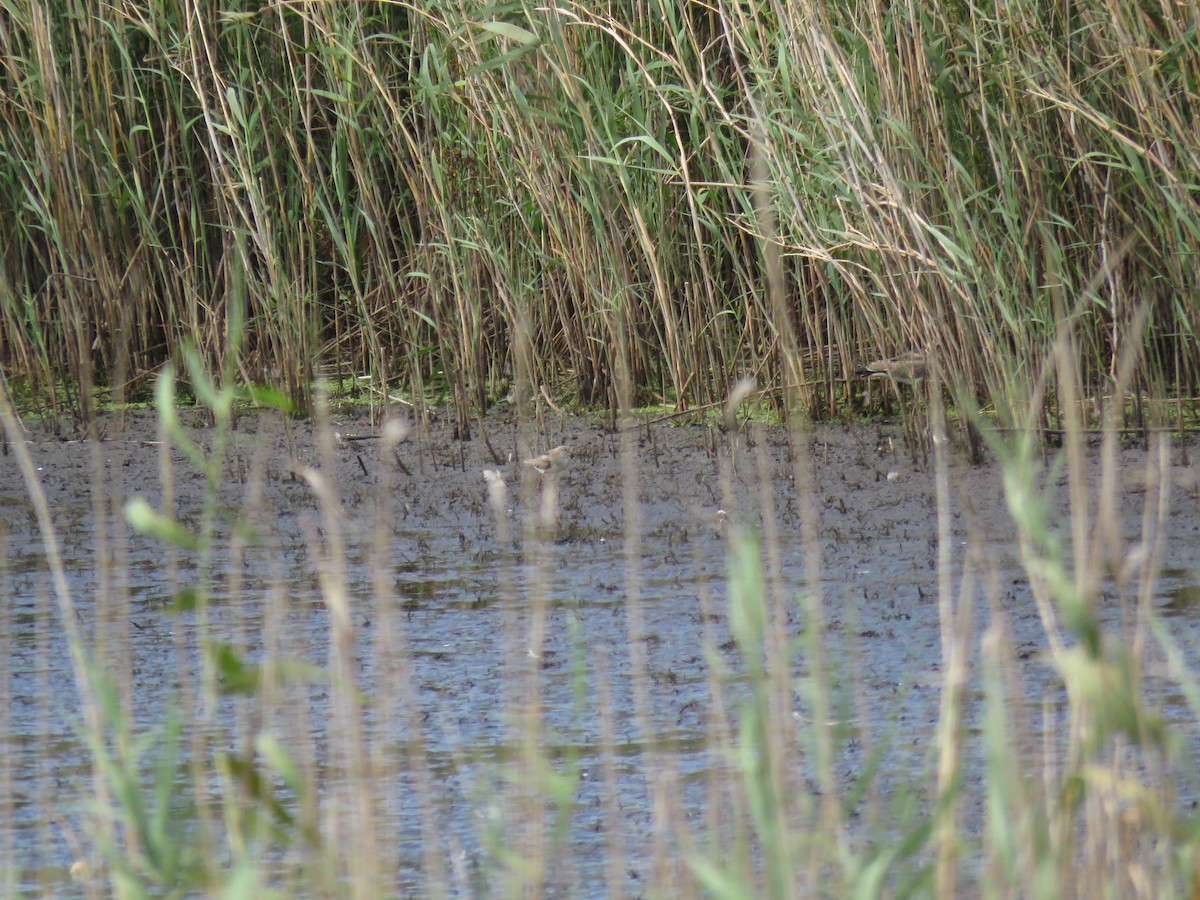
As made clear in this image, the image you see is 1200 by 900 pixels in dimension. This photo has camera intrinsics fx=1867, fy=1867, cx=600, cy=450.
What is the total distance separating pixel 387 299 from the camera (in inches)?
237

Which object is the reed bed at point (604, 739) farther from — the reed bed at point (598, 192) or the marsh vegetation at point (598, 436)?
the reed bed at point (598, 192)

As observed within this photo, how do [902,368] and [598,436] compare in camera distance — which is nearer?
[902,368]

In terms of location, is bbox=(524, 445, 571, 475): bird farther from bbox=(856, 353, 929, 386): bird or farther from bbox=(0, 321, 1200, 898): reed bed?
bbox=(856, 353, 929, 386): bird

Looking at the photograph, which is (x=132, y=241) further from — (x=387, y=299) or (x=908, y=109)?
(x=908, y=109)

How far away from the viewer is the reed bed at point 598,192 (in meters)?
4.49

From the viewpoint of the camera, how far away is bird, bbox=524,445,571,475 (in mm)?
4727

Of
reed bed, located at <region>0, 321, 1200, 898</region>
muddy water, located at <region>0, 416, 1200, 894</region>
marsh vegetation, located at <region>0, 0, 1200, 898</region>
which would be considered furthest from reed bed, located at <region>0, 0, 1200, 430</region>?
reed bed, located at <region>0, 321, 1200, 898</region>

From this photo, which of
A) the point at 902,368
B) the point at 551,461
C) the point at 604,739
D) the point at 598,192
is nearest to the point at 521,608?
the point at 551,461

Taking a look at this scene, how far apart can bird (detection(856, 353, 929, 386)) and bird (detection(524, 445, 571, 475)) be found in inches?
33.1

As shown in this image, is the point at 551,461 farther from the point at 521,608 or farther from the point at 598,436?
the point at 521,608

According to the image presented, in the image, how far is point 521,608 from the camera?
379 centimetres

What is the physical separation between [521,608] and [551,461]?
3.40 feet

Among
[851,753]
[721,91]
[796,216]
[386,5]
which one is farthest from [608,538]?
[386,5]

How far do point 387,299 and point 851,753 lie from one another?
3482 millimetres
